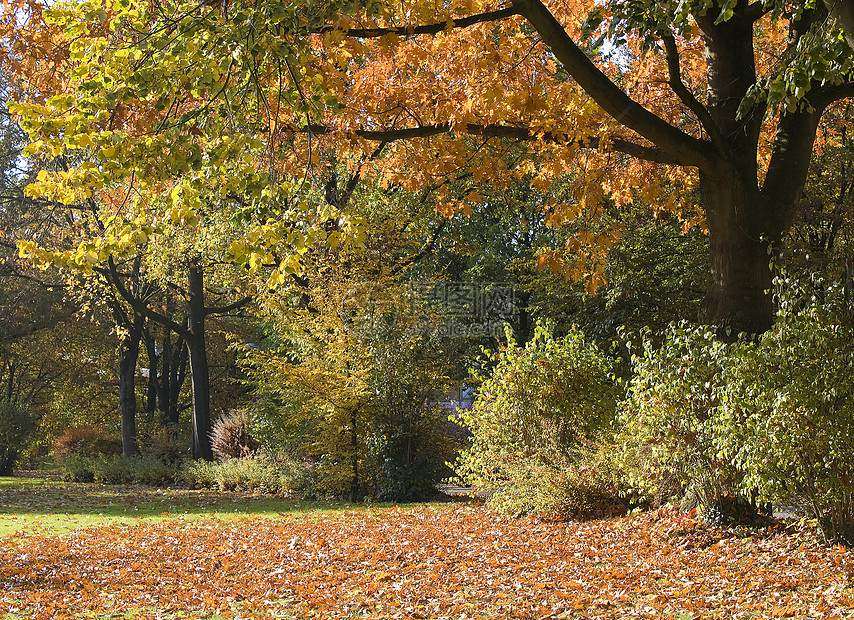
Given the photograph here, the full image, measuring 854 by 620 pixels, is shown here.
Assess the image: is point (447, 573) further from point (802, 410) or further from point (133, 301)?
point (133, 301)

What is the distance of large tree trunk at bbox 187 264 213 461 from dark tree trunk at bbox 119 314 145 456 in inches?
170

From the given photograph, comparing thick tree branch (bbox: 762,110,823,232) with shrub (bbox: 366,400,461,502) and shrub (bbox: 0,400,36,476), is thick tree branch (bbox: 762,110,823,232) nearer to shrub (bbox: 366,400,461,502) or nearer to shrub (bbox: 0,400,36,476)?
shrub (bbox: 366,400,461,502)

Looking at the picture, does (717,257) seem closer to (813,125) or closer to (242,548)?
(813,125)

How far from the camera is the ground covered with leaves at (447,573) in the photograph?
5422 mm

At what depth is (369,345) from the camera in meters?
14.9

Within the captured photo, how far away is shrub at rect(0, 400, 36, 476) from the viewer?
24.8 meters

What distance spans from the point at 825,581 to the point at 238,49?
5.60m

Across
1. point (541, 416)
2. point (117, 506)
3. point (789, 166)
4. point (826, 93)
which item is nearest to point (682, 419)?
point (541, 416)

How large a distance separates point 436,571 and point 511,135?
4950 millimetres

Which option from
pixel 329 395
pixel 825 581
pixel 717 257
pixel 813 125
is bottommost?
pixel 825 581

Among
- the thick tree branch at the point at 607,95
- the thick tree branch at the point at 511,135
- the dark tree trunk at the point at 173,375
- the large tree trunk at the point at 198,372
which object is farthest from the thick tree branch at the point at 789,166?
the dark tree trunk at the point at 173,375

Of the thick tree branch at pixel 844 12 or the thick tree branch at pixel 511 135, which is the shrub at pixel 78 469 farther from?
the thick tree branch at pixel 844 12

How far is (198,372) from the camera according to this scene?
73.1 feet

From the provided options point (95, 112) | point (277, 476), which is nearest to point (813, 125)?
point (95, 112)
